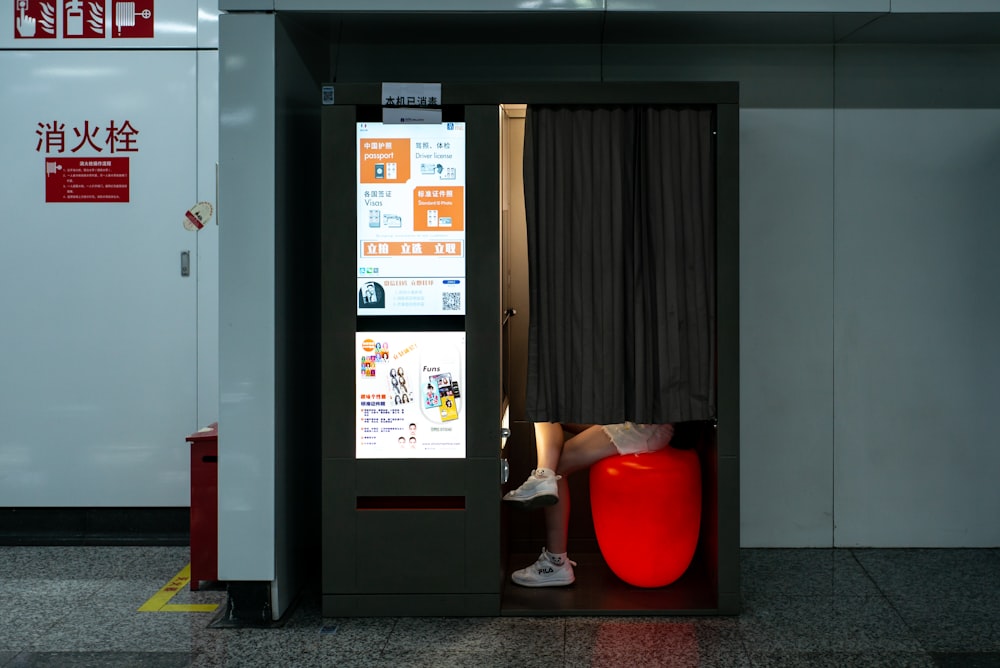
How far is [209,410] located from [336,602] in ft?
5.54

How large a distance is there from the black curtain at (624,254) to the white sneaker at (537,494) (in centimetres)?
35

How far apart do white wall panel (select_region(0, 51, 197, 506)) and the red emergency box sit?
88 cm

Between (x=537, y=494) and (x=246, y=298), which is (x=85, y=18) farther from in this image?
(x=537, y=494)

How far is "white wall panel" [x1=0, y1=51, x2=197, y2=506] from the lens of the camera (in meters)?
5.09

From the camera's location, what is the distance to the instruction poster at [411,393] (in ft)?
12.8

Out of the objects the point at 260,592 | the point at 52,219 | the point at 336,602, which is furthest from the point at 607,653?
the point at 52,219

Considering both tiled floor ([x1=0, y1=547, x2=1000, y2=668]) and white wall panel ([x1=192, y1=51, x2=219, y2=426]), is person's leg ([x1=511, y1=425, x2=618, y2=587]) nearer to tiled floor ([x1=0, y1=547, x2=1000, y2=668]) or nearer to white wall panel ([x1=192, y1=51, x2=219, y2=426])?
tiled floor ([x1=0, y1=547, x2=1000, y2=668])

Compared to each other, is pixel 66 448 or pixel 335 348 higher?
pixel 335 348

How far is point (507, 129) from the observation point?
456cm

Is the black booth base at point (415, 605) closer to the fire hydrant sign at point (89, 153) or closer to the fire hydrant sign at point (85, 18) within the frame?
the fire hydrant sign at point (89, 153)

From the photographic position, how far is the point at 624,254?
3.95 m

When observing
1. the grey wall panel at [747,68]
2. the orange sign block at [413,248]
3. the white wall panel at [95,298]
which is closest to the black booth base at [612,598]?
the orange sign block at [413,248]

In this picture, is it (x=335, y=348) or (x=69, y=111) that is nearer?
(x=335, y=348)

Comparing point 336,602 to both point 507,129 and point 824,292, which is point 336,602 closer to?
point 507,129
